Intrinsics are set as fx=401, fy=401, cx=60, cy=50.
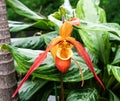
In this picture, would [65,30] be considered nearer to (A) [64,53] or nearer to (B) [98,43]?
(A) [64,53]

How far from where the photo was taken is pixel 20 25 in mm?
1577

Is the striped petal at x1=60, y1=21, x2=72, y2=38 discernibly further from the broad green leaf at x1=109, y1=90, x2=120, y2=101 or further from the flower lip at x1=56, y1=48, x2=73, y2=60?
the broad green leaf at x1=109, y1=90, x2=120, y2=101

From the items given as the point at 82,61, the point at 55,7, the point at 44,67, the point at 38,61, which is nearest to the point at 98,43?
the point at 82,61

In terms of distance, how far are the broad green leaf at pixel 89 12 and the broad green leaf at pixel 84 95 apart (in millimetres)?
266

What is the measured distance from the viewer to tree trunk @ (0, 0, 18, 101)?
1.21 metres

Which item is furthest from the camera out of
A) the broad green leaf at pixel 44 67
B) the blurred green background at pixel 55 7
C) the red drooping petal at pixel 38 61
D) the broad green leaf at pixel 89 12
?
the blurred green background at pixel 55 7

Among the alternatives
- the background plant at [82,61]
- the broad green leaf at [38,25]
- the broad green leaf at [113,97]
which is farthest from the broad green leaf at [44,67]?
the broad green leaf at [38,25]

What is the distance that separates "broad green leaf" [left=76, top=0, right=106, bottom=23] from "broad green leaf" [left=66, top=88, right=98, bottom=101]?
0.27 metres

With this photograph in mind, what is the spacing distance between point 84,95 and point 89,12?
0.33 meters

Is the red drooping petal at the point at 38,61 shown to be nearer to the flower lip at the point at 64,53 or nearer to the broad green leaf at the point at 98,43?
the flower lip at the point at 64,53

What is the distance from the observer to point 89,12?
1.44m

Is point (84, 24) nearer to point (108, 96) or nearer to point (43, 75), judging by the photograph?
point (43, 75)

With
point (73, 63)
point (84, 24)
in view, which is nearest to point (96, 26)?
point (84, 24)

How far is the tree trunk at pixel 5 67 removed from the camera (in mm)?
1213
